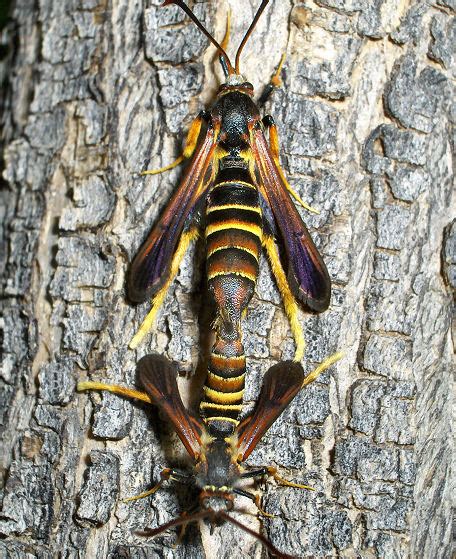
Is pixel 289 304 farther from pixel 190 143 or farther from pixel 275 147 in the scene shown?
pixel 190 143

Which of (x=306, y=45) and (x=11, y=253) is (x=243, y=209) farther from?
(x=11, y=253)

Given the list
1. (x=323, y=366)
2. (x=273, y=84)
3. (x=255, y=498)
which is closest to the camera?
(x=255, y=498)

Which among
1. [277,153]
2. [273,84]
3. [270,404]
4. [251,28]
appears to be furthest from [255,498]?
[251,28]

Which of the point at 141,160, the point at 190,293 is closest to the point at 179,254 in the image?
the point at 190,293

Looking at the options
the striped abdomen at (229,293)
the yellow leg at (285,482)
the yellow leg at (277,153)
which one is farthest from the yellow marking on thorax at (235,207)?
the yellow leg at (285,482)

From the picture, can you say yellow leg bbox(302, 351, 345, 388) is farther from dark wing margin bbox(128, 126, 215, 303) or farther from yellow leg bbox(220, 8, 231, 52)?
yellow leg bbox(220, 8, 231, 52)

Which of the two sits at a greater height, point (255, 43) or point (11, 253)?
point (255, 43)

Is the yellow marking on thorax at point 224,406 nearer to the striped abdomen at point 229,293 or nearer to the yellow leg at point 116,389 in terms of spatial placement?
the striped abdomen at point 229,293

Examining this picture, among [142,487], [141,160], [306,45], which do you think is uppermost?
[306,45]
